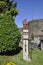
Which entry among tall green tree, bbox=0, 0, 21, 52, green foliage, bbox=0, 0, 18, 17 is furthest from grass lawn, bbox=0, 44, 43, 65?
green foliage, bbox=0, 0, 18, 17

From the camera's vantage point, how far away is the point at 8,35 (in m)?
17.5

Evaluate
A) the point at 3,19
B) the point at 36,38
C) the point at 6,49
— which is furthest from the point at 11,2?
the point at 6,49

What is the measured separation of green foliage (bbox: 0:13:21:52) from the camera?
17.4 meters

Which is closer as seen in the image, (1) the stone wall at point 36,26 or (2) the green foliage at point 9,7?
(2) the green foliage at point 9,7

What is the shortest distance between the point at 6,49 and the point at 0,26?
2.11 metres

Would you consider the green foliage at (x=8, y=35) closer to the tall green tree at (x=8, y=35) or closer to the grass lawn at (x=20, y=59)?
the tall green tree at (x=8, y=35)

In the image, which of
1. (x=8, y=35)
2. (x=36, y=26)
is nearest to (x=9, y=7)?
(x=8, y=35)

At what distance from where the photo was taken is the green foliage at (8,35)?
17391mm

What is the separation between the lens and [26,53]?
1609cm

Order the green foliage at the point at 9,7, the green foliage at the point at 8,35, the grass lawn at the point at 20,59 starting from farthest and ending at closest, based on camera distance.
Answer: the green foliage at the point at 9,7, the green foliage at the point at 8,35, the grass lawn at the point at 20,59

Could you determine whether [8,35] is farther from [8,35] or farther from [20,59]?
[20,59]

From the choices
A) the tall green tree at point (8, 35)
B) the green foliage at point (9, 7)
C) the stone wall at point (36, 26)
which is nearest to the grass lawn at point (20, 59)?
the tall green tree at point (8, 35)

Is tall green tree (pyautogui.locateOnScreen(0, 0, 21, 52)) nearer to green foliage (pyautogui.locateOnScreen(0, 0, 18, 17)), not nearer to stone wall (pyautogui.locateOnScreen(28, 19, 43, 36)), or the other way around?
green foliage (pyautogui.locateOnScreen(0, 0, 18, 17))

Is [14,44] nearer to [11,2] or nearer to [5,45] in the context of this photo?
[5,45]
